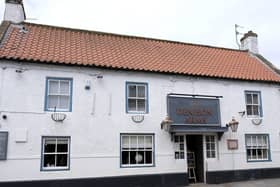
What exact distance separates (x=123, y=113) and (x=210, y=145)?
4689 millimetres

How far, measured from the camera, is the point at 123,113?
12180 mm

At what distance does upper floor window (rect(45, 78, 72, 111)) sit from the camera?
11328 millimetres

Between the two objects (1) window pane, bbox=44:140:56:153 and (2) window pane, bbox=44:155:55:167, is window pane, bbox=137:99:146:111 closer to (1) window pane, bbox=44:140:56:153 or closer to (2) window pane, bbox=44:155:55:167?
(1) window pane, bbox=44:140:56:153

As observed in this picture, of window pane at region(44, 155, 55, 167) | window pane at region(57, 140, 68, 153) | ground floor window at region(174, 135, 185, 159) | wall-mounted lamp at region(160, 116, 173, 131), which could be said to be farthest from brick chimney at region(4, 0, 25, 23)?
ground floor window at region(174, 135, 185, 159)

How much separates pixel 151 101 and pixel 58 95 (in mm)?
4140

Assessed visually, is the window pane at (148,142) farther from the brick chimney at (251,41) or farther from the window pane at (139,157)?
the brick chimney at (251,41)

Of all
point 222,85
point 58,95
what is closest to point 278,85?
point 222,85

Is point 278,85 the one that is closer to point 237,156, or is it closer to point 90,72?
point 237,156

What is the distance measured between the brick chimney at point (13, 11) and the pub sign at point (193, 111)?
8.66 meters

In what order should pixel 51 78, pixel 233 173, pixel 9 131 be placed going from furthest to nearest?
pixel 233 173 < pixel 51 78 < pixel 9 131

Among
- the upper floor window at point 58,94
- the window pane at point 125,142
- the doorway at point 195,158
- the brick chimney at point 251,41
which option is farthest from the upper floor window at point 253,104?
the upper floor window at point 58,94

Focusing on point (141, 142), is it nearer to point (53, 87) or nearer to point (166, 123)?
point (166, 123)

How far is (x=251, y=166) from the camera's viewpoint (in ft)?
45.8

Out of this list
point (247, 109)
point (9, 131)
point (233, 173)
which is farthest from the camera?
point (247, 109)
